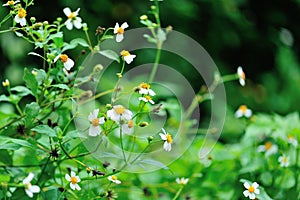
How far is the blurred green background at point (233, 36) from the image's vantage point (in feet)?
8.19

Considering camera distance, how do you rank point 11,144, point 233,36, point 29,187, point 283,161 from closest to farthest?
point 29,187, point 11,144, point 283,161, point 233,36

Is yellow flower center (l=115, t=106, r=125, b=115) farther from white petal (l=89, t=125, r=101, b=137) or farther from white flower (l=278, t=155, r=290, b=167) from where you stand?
white flower (l=278, t=155, r=290, b=167)

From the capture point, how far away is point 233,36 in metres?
2.93

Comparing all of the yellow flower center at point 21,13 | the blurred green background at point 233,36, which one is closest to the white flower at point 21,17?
the yellow flower center at point 21,13

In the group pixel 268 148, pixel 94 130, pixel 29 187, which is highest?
pixel 268 148

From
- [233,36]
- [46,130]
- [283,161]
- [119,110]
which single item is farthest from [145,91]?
[233,36]

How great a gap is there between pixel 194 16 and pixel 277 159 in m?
1.59

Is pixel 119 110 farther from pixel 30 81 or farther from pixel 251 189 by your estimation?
pixel 251 189

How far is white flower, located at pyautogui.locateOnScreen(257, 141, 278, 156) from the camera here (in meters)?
1.22

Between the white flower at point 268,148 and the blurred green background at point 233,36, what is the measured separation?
1.23 meters

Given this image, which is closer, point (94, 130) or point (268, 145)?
point (94, 130)

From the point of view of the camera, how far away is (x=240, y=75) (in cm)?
119

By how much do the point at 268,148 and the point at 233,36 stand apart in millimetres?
1765

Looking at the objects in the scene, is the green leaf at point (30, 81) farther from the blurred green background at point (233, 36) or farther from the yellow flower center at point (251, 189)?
the blurred green background at point (233, 36)
